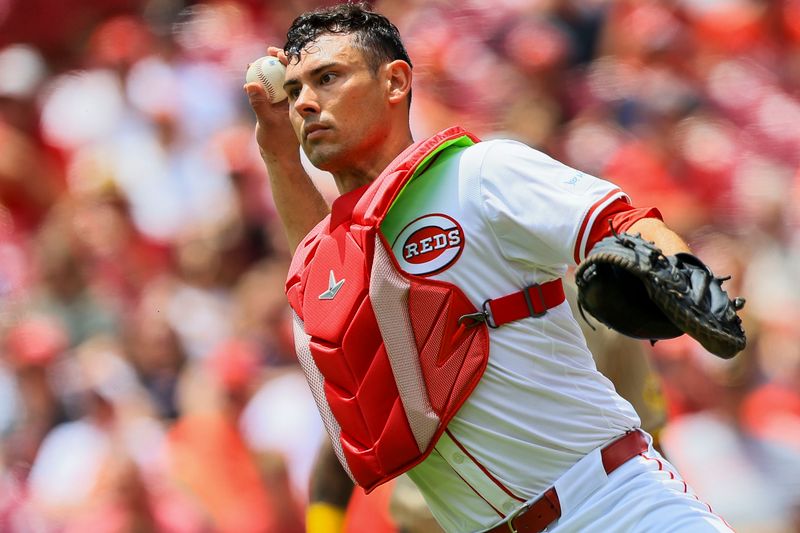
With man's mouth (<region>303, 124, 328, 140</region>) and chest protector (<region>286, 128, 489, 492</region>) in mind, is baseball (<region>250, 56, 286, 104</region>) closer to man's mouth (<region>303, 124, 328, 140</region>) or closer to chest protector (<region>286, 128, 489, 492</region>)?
man's mouth (<region>303, 124, 328, 140</region>)

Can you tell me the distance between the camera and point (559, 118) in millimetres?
7309

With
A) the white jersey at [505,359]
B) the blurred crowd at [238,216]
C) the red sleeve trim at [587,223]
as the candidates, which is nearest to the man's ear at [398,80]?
the white jersey at [505,359]

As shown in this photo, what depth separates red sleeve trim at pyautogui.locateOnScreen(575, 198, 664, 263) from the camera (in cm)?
259

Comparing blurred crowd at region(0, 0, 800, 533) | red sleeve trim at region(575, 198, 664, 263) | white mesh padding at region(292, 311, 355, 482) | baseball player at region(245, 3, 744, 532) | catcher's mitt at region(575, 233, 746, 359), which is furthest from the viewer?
blurred crowd at region(0, 0, 800, 533)

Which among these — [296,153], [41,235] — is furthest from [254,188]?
[296,153]

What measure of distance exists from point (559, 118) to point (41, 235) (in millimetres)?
3248

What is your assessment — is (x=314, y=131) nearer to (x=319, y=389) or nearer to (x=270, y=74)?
(x=270, y=74)

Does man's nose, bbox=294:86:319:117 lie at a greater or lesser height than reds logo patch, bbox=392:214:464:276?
greater

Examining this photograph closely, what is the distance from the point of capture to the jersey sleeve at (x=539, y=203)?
2652mm

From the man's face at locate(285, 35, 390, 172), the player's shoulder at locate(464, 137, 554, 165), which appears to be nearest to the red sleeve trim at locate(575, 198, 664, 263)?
the player's shoulder at locate(464, 137, 554, 165)

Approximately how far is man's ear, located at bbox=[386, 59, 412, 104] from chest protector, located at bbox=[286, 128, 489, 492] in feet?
0.82

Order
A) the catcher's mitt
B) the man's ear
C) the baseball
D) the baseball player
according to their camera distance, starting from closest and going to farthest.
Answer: the catcher's mitt < the baseball player < the man's ear < the baseball

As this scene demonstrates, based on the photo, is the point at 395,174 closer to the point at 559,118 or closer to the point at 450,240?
the point at 450,240

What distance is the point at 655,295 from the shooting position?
2369mm
